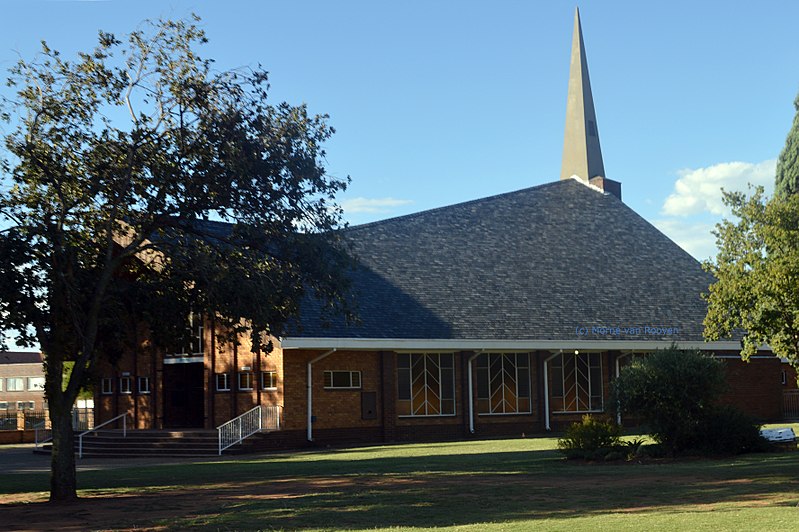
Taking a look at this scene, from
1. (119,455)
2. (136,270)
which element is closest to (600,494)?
(136,270)

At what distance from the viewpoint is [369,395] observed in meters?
33.3

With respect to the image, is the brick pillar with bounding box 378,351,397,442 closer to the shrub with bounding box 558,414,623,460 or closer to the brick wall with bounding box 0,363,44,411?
the shrub with bounding box 558,414,623,460

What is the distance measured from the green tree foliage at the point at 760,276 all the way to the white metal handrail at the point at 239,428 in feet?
48.9

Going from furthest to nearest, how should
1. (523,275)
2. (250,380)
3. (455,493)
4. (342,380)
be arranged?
(523,275)
(250,380)
(342,380)
(455,493)

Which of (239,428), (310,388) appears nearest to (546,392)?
(310,388)

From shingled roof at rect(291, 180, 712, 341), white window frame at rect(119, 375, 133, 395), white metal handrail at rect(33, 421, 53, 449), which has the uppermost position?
shingled roof at rect(291, 180, 712, 341)

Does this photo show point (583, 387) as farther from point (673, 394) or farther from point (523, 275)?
point (673, 394)

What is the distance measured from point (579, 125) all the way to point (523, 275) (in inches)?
846

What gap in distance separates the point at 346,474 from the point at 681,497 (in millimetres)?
7850

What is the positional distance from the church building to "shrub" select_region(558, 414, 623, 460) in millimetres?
11044

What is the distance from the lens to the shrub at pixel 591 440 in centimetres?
2180

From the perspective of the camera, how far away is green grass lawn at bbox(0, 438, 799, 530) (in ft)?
43.0

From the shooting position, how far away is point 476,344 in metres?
34.2

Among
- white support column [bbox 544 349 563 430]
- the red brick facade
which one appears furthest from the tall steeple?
white support column [bbox 544 349 563 430]
